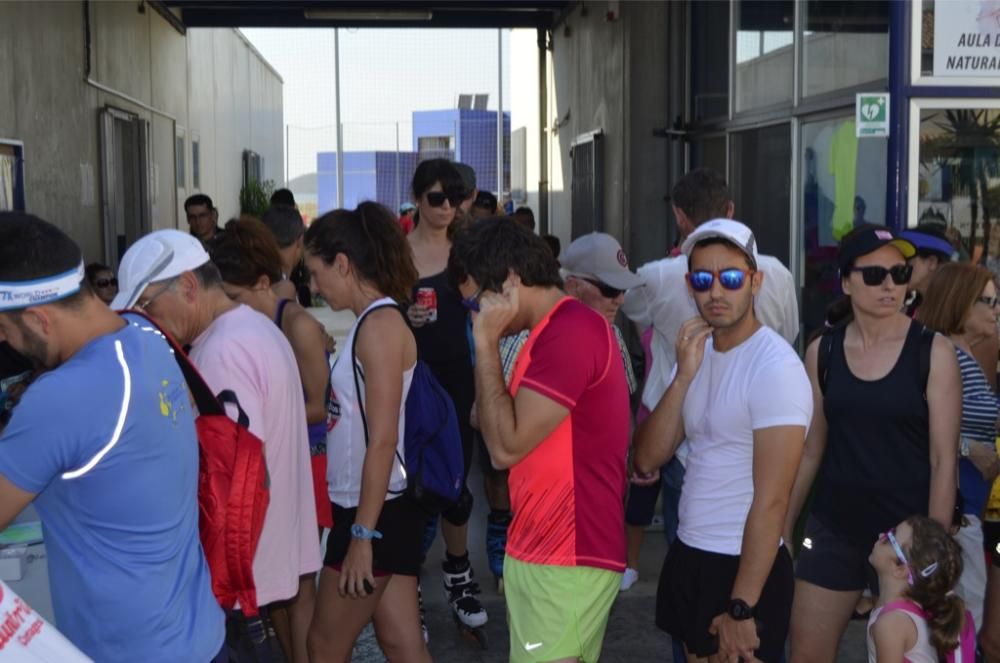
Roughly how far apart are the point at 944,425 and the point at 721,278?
2.96 feet

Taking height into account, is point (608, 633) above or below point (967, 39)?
below

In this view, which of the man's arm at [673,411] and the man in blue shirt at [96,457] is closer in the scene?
the man in blue shirt at [96,457]

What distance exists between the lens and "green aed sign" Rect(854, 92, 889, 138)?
264 inches

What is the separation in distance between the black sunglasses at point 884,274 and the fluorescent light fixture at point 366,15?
12.6 m

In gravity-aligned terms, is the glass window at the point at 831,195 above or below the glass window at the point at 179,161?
below

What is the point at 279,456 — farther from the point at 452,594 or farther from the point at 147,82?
the point at 147,82

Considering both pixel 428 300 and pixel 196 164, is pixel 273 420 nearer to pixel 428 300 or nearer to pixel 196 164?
pixel 428 300

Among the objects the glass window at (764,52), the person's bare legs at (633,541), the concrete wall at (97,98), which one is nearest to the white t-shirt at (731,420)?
the person's bare legs at (633,541)

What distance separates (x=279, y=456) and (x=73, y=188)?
26.7 feet

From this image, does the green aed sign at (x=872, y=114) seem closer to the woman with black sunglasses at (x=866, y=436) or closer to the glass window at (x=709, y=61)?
the woman with black sunglasses at (x=866, y=436)

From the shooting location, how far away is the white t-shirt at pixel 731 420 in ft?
10.2

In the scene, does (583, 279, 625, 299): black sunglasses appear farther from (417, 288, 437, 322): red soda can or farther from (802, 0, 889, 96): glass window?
(802, 0, 889, 96): glass window

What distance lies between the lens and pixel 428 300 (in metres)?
5.43

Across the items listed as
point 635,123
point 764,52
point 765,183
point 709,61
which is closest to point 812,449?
point 765,183
